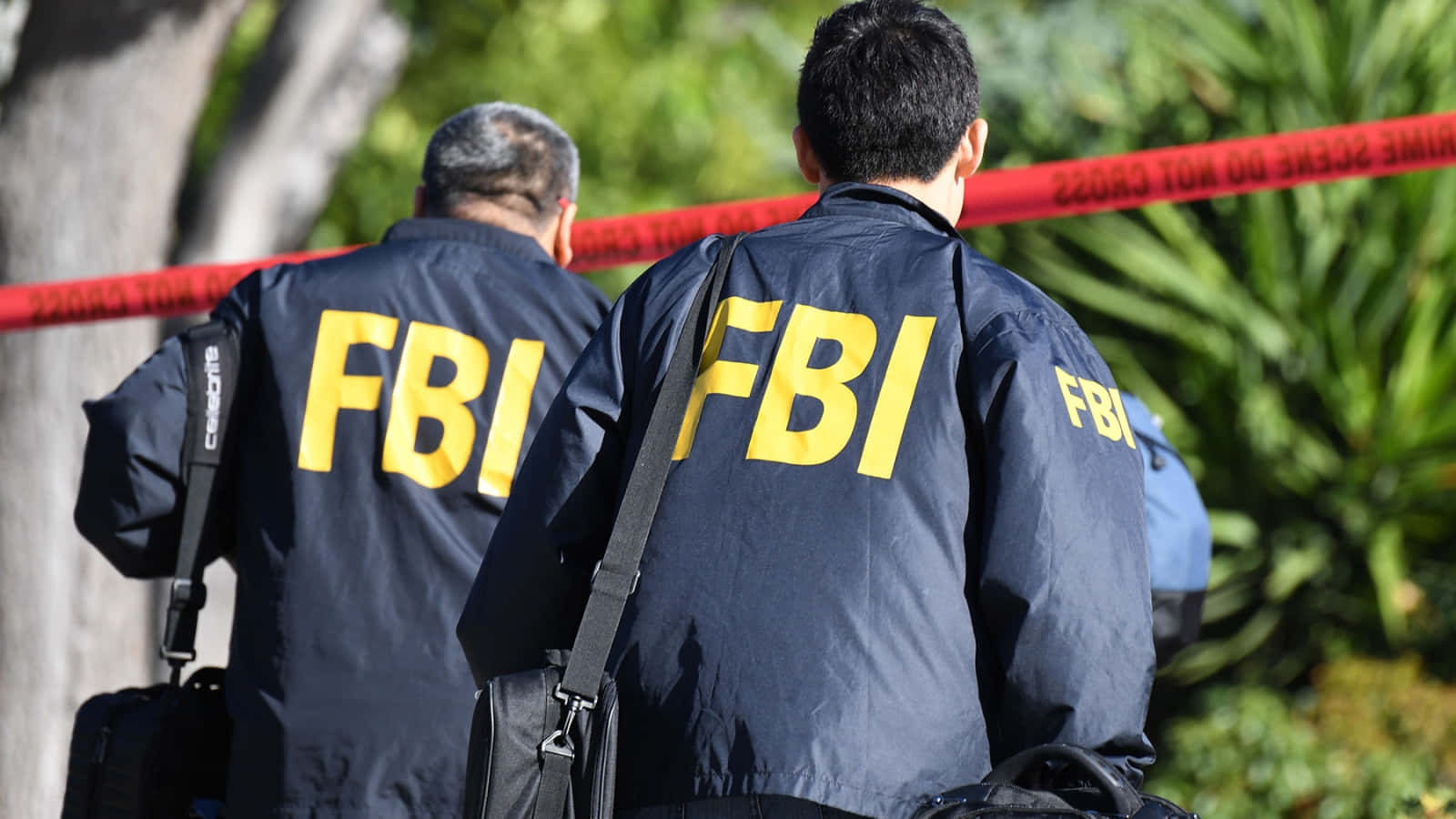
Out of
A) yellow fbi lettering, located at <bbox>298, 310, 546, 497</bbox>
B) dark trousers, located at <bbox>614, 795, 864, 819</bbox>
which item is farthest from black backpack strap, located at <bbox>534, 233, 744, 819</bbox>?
yellow fbi lettering, located at <bbox>298, 310, 546, 497</bbox>

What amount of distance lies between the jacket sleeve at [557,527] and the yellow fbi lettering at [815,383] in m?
0.13

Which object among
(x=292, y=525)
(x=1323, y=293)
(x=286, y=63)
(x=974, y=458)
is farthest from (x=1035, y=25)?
(x=974, y=458)

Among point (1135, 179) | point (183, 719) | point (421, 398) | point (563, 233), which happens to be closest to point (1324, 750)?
point (1135, 179)

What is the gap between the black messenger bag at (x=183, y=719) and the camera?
267 centimetres

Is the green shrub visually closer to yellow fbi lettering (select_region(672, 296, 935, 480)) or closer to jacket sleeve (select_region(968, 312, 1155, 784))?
jacket sleeve (select_region(968, 312, 1155, 784))

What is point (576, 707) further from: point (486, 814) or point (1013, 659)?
point (1013, 659)

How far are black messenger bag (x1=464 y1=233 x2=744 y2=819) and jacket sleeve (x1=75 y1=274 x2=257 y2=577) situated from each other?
1146 millimetres

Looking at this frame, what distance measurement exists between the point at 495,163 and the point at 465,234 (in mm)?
170

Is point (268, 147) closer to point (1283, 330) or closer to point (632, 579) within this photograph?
point (1283, 330)

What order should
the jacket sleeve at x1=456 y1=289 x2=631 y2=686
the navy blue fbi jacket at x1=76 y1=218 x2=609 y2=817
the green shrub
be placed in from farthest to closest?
1. the green shrub
2. the navy blue fbi jacket at x1=76 y1=218 x2=609 y2=817
3. the jacket sleeve at x1=456 y1=289 x2=631 y2=686

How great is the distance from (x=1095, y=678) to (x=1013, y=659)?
8cm

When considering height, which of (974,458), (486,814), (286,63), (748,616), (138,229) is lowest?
(486,814)

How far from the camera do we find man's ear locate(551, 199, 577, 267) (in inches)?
120

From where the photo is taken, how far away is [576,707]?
176 cm
